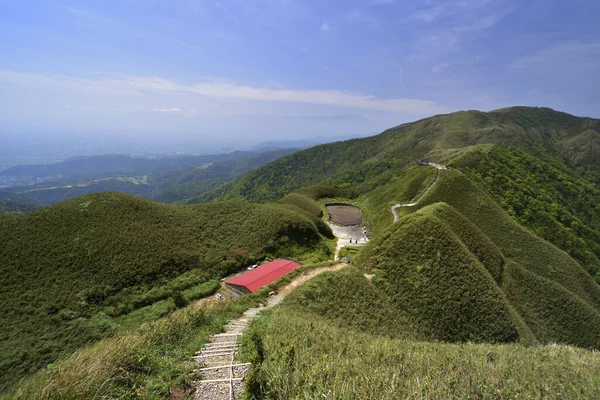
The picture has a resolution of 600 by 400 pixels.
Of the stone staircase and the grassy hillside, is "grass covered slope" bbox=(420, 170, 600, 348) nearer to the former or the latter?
the stone staircase

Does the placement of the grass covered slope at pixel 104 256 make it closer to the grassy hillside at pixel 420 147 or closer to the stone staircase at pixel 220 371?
the stone staircase at pixel 220 371

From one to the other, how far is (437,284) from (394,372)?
53.3 ft

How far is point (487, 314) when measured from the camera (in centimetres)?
2006

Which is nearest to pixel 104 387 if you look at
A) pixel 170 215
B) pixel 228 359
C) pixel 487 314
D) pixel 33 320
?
pixel 228 359

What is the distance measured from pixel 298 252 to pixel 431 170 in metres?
38.2

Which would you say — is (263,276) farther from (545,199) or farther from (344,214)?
(545,199)

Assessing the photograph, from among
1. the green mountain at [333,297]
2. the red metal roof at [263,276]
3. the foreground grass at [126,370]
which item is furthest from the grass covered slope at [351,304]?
the foreground grass at [126,370]

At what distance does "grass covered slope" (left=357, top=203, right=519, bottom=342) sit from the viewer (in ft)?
63.1

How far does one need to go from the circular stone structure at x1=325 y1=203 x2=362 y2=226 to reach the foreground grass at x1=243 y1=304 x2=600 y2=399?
43505 mm

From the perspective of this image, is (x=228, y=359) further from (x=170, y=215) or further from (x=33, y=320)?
(x=170, y=215)

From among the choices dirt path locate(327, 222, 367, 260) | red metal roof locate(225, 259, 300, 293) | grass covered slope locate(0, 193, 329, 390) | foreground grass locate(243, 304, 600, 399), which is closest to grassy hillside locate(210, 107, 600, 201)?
dirt path locate(327, 222, 367, 260)

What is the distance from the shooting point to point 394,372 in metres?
7.35

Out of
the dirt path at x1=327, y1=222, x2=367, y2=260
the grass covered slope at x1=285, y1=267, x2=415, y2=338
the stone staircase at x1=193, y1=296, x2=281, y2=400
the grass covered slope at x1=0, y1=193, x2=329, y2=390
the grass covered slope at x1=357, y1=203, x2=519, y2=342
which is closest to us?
the stone staircase at x1=193, y1=296, x2=281, y2=400

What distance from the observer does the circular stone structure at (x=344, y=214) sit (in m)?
54.9
